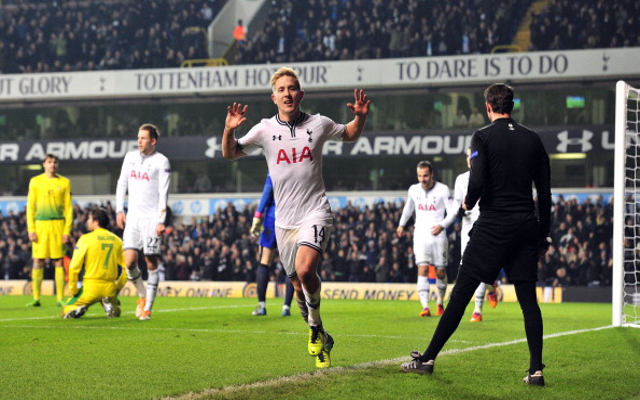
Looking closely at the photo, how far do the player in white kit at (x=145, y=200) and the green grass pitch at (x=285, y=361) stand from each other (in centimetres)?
Result: 79

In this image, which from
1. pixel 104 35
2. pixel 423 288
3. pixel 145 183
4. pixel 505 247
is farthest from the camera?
pixel 104 35

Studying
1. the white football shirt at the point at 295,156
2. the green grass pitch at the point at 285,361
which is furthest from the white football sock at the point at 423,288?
the white football shirt at the point at 295,156

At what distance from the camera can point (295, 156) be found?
273 inches

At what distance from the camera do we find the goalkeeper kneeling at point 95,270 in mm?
11625

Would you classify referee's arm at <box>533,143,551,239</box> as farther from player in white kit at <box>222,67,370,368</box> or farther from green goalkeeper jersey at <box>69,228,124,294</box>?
green goalkeeper jersey at <box>69,228,124,294</box>

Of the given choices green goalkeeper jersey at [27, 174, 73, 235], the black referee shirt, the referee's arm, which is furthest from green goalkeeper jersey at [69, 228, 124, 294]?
the referee's arm

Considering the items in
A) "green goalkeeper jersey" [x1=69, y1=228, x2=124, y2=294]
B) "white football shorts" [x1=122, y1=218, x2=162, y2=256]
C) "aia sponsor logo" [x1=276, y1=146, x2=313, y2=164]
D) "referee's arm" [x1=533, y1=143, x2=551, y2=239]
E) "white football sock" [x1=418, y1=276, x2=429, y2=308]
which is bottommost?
"white football sock" [x1=418, y1=276, x2=429, y2=308]

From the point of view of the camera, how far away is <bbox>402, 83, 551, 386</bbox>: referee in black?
6090 mm

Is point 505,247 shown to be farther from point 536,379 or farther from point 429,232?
point 429,232

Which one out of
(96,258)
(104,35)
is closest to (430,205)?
(96,258)

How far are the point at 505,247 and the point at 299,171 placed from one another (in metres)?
1.67

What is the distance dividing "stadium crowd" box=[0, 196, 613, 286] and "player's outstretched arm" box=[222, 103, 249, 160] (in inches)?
594

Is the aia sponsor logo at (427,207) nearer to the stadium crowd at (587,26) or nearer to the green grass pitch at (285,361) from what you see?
the green grass pitch at (285,361)

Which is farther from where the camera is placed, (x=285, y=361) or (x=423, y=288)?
(x=423, y=288)
